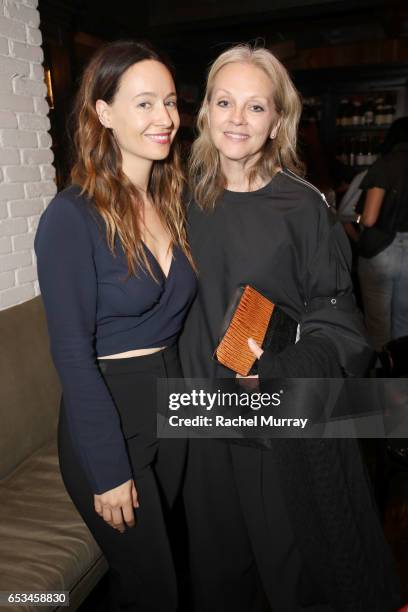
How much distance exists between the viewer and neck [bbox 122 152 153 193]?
1.37m

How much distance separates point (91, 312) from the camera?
1.20m

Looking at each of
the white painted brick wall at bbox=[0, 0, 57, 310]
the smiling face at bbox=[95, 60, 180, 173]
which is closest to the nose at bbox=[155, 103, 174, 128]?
the smiling face at bbox=[95, 60, 180, 173]

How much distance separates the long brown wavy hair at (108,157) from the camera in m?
1.25

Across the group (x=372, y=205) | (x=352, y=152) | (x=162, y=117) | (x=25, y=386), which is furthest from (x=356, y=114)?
(x=162, y=117)

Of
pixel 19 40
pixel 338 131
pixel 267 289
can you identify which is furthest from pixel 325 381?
pixel 338 131

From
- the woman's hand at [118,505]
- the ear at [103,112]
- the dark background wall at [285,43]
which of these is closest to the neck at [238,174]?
the ear at [103,112]

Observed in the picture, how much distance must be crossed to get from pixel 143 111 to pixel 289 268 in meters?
0.56

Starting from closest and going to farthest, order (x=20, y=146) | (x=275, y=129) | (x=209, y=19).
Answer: (x=275, y=129)
(x=20, y=146)
(x=209, y=19)

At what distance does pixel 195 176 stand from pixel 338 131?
5107mm

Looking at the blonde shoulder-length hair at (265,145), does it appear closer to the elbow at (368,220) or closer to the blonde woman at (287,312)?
the blonde woman at (287,312)

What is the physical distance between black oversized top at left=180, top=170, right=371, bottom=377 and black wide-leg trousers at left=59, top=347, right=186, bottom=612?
25 cm

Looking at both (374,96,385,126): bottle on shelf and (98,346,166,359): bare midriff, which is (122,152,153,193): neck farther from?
(374,96,385,126): bottle on shelf

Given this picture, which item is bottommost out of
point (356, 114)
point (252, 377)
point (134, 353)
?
point (252, 377)

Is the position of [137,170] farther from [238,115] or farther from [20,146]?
[20,146]
